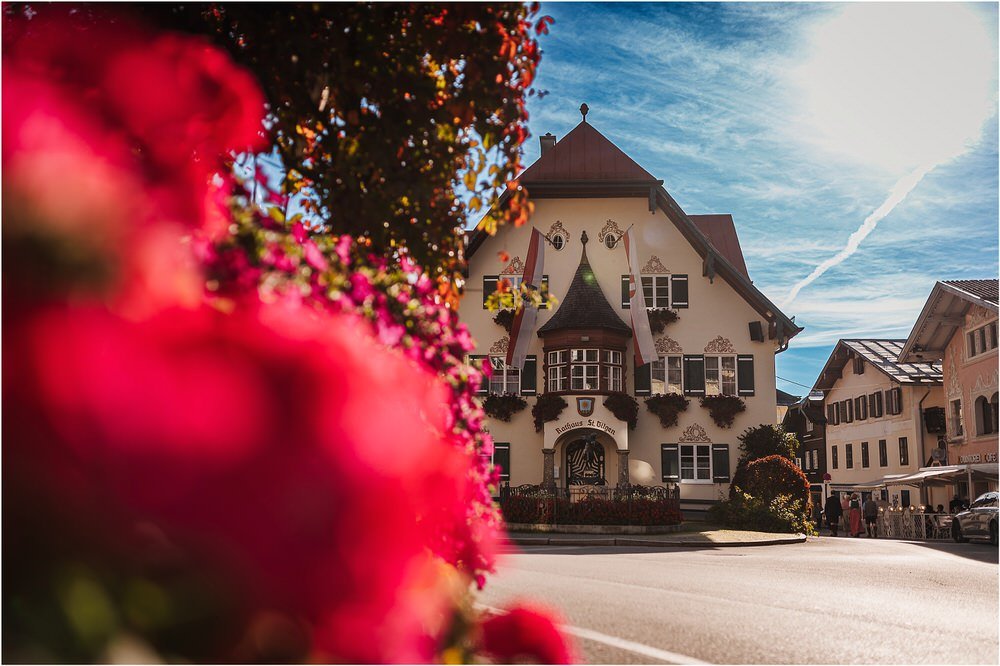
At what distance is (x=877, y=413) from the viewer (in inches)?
2023

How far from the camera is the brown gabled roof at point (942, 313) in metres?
37.2

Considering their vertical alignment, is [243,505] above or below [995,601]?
above

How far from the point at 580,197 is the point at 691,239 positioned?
428cm

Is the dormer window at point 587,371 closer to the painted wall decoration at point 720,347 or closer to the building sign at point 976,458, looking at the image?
the painted wall decoration at point 720,347

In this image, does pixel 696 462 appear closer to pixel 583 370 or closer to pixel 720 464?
pixel 720 464

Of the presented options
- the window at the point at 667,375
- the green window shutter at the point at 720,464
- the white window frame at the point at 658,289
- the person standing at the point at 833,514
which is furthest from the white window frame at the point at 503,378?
the person standing at the point at 833,514

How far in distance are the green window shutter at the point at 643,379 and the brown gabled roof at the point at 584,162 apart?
6860mm

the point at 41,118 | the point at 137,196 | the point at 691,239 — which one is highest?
the point at 691,239

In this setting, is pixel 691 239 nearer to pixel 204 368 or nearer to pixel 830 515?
pixel 830 515

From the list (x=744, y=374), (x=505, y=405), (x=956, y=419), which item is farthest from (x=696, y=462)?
(x=956, y=419)

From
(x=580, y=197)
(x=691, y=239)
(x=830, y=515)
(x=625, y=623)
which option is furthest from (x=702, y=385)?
(x=625, y=623)

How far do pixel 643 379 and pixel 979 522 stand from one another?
11465 millimetres

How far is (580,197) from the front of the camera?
3288 centimetres

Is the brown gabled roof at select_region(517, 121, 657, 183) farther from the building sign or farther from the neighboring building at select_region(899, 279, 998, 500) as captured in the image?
the building sign
